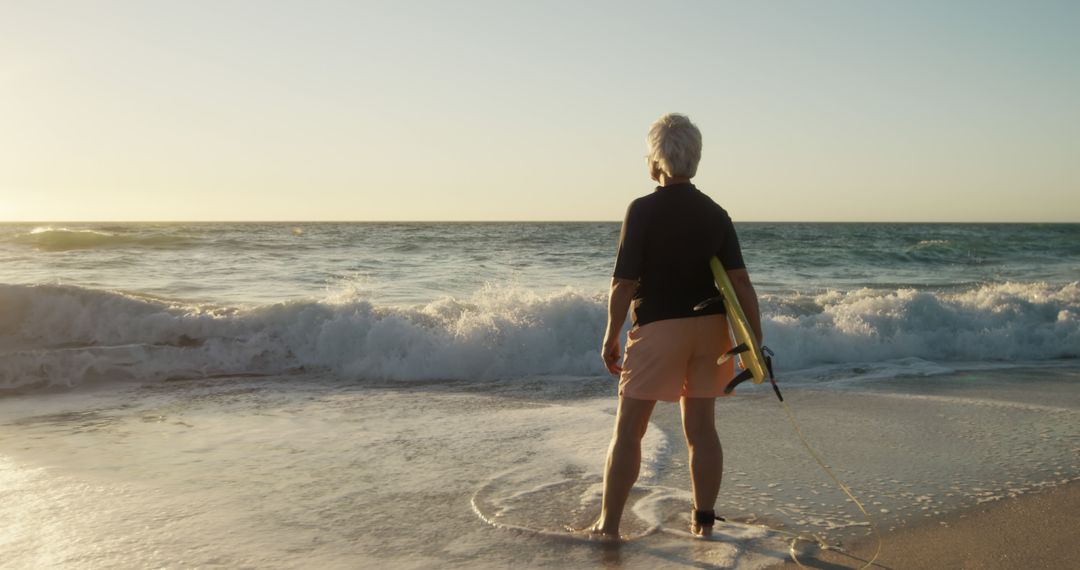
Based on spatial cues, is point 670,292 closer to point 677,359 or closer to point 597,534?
point 677,359

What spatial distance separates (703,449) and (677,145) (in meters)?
1.30

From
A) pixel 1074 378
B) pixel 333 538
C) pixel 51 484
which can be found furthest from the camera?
pixel 1074 378

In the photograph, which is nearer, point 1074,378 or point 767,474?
point 767,474

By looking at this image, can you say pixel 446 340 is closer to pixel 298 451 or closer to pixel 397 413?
pixel 397 413

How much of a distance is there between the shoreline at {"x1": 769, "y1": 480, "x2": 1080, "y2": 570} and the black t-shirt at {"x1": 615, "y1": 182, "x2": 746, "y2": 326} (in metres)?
1.17

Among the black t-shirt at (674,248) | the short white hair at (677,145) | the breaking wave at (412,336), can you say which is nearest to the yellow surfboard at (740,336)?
the black t-shirt at (674,248)

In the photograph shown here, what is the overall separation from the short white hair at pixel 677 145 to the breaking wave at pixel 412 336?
17.4 ft

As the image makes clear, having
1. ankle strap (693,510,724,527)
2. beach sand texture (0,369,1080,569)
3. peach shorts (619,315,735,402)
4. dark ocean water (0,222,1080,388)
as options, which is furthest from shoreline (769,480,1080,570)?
dark ocean water (0,222,1080,388)

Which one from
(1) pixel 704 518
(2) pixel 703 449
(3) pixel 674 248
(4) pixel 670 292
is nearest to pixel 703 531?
(1) pixel 704 518

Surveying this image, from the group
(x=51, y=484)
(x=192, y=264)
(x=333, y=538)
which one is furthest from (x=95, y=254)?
(x=333, y=538)

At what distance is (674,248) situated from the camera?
10.6 ft

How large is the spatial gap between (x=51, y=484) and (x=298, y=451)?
4.39 feet

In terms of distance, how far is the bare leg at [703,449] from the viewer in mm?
3436

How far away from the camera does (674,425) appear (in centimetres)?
580
